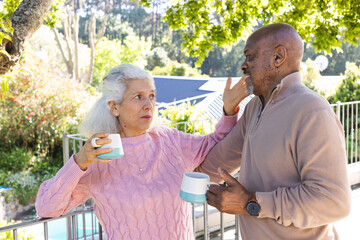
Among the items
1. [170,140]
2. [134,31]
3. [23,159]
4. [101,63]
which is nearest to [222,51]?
[134,31]

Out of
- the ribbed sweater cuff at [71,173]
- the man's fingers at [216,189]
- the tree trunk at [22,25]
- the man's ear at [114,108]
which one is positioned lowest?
the man's fingers at [216,189]

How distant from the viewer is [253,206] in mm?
1432

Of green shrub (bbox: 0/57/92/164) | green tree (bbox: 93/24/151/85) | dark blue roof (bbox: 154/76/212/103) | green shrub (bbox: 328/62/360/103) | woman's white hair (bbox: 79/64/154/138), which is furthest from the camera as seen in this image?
green tree (bbox: 93/24/151/85)

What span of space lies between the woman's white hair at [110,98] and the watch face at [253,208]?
0.80 metres

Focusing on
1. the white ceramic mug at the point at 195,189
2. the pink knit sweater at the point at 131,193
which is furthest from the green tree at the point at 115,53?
the white ceramic mug at the point at 195,189

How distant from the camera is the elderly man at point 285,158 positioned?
133cm

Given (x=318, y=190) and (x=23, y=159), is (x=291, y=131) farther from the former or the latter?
(x=23, y=159)

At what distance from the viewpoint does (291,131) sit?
56.1 inches

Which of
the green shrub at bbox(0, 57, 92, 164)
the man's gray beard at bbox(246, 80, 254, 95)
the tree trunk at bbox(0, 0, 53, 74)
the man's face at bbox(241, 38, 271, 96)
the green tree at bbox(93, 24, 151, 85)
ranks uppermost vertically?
the green tree at bbox(93, 24, 151, 85)

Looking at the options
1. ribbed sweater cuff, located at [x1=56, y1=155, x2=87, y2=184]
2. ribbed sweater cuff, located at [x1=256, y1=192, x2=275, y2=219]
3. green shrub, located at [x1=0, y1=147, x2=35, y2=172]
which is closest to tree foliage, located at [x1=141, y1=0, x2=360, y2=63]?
ribbed sweater cuff, located at [x1=256, y1=192, x2=275, y2=219]

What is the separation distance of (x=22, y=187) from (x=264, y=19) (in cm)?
661

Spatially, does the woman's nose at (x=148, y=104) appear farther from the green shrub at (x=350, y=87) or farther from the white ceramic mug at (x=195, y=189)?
the green shrub at (x=350, y=87)

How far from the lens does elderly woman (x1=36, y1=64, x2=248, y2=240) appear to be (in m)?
1.67

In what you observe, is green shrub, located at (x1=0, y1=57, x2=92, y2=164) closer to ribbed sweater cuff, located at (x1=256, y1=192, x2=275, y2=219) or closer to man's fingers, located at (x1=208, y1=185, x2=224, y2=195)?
man's fingers, located at (x1=208, y1=185, x2=224, y2=195)
